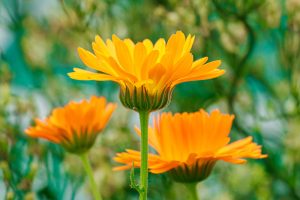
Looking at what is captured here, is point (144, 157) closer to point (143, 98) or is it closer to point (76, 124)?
point (143, 98)

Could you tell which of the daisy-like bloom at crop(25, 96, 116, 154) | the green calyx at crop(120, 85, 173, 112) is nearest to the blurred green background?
the daisy-like bloom at crop(25, 96, 116, 154)

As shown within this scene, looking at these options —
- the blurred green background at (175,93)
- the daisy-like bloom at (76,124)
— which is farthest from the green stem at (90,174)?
the blurred green background at (175,93)

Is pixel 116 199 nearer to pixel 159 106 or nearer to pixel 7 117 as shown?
pixel 7 117

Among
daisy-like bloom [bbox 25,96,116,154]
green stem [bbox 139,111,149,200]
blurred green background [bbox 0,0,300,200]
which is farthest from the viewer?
blurred green background [bbox 0,0,300,200]

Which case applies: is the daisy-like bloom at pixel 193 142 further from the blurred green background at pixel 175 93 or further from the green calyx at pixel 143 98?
the blurred green background at pixel 175 93

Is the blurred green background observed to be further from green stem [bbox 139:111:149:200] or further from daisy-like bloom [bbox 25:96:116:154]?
green stem [bbox 139:111:149:200]

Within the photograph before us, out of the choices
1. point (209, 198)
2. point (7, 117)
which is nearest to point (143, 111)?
point (7, 117)
